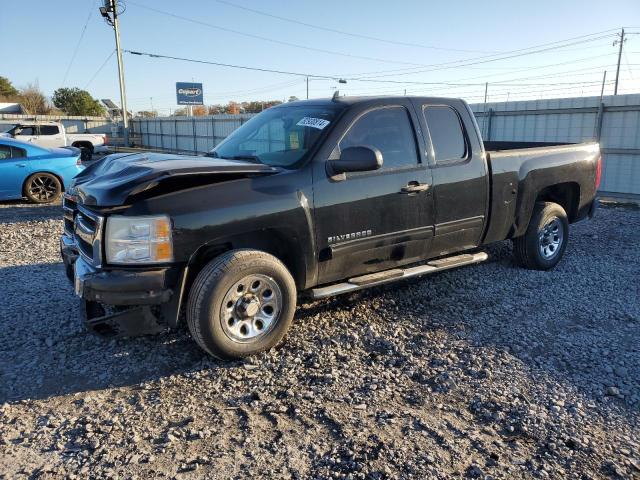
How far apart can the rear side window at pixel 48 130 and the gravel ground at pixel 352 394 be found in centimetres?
1745

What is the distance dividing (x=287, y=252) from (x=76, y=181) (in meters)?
2.00

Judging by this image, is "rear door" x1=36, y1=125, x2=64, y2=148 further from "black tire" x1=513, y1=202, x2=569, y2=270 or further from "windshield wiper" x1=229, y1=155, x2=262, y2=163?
"black tire" x1=513, y1=202, x2=569, y2=270

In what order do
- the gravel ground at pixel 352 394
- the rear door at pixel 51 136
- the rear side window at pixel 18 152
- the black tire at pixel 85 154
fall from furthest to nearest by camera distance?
1. the black tire at pixel 85 154
2. the rear door at pixel 51 136
3. the rear side window at pixel 18 152
4. the gravel ground at pixel 352 394

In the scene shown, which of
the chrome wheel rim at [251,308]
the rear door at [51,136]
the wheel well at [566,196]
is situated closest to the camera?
the chrome wheel rim at [251,308]

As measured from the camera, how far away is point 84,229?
3967 millimetres

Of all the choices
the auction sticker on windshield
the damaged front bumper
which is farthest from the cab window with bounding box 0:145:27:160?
the auction sticker on windshield

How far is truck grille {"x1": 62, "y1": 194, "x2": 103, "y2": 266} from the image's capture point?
144 inches

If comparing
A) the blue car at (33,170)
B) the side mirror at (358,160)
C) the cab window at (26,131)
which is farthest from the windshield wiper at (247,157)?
the cab window at (26,131)

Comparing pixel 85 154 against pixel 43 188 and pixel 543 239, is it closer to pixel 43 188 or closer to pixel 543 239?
pixel 43 188

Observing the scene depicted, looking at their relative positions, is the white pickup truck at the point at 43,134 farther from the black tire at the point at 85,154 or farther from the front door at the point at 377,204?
the front door at the point at 377,204

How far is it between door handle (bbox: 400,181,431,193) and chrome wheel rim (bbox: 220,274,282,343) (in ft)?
4.86

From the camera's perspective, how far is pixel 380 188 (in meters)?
4.50

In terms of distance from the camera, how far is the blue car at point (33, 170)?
11.2 meters

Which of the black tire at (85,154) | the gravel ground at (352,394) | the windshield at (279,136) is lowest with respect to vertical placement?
the gravel ground at (352,394)
